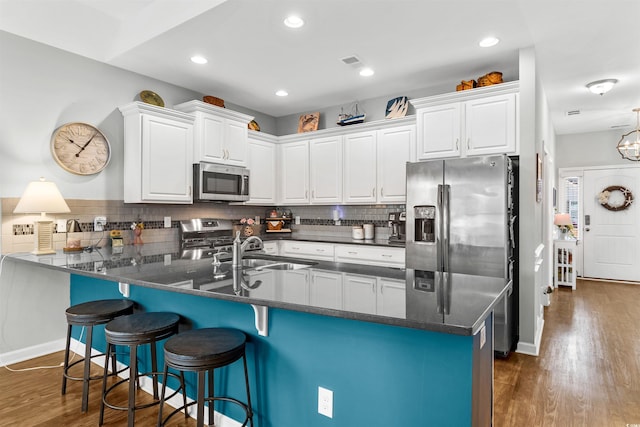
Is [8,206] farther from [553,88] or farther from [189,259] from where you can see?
[553,88]

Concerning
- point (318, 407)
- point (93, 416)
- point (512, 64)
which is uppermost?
point (512, 64)

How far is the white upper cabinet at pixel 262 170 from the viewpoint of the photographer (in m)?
4.94

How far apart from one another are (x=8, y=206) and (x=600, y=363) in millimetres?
5094

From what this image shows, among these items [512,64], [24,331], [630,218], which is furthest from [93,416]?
[630,218]

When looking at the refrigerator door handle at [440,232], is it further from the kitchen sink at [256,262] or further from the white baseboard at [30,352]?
the white baseboard at [30,352]

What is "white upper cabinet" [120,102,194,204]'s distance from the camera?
144 inches

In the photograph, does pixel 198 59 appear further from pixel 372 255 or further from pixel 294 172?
pixel 372 255

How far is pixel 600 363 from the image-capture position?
3148mm

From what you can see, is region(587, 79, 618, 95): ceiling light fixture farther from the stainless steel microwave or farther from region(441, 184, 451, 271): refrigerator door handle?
the stainless steel microwave

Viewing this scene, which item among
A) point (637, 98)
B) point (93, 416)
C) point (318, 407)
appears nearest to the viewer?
point (318, 407)

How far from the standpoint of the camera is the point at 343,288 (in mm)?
1640

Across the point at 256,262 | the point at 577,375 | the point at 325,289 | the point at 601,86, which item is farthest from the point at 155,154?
the point at 601,86

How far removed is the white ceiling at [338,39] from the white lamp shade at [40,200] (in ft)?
4.38

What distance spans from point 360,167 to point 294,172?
103cm
